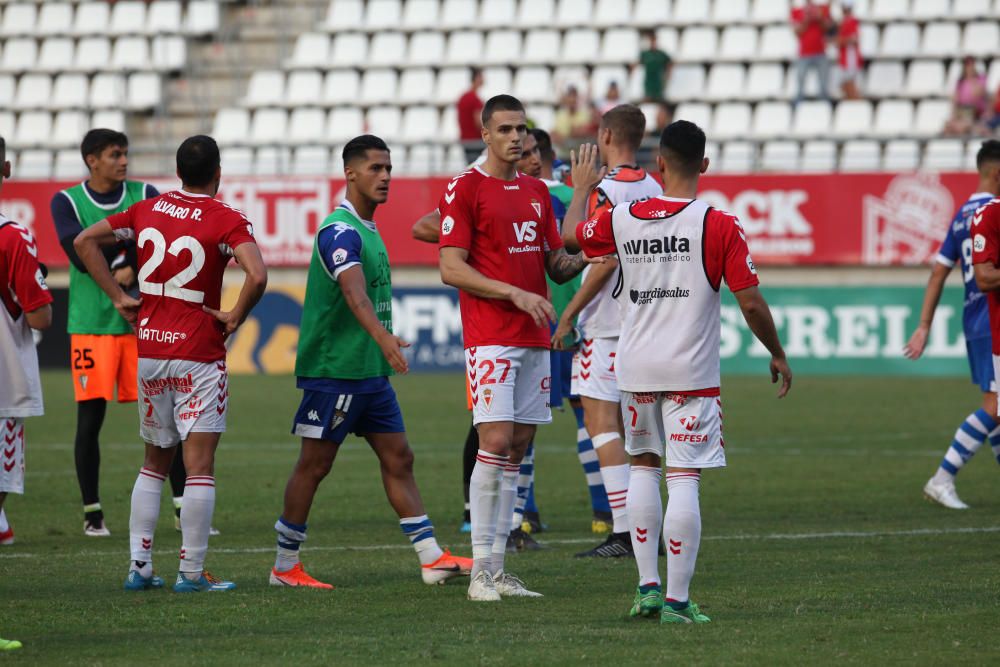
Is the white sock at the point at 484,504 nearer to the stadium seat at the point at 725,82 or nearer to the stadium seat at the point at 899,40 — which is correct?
the stadium seat at the point at 725,82

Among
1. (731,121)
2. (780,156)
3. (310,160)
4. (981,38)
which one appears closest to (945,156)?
(780,156)

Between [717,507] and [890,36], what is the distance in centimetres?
1732

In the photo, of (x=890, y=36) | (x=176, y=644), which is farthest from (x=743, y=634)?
(x=890, y=36)

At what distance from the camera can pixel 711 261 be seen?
6551 millimetres

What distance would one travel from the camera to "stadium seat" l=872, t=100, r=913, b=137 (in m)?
24.6

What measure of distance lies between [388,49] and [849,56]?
8858mm

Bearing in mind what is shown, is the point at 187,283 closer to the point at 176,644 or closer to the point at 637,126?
the point at 176,644

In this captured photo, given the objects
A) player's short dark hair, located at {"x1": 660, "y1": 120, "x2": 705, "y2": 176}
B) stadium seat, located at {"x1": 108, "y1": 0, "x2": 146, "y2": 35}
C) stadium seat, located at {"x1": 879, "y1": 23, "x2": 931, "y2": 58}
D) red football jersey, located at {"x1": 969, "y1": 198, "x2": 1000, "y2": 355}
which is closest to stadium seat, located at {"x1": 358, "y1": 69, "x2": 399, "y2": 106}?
stadium seat, located at {"x1": 108, "y1": 0, "x2": 146, "y2": 35}

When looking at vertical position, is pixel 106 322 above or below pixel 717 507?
above

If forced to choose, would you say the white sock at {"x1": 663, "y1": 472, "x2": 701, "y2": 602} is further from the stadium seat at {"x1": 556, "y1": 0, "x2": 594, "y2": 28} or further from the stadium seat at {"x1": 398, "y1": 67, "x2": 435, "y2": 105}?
the stadium seat at {"x1": 556, "y1": 0, "x2": 594, "y2": 28}

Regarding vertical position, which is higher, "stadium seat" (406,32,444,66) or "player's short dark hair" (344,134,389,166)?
"stadium seat" (406,32,444,66)

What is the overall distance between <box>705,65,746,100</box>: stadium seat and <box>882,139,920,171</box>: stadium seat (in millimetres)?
3579

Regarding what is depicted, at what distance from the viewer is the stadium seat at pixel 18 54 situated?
103 ft

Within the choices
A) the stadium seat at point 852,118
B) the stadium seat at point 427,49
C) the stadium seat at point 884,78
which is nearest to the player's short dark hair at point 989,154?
the stadium seat at point 852,118
